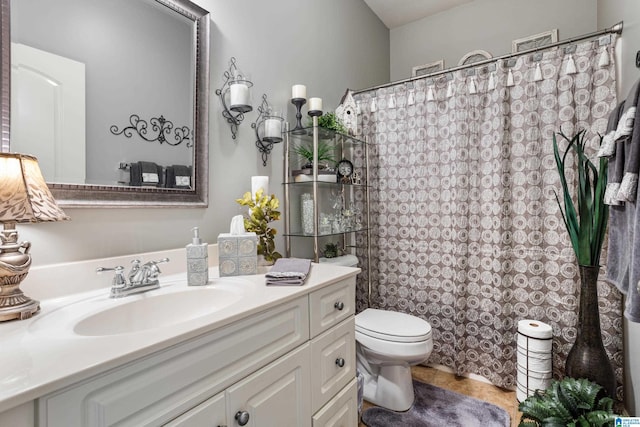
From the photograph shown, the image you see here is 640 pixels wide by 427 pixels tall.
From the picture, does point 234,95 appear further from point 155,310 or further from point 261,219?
point 155,310

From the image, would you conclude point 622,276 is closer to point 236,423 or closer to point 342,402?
point 342,402

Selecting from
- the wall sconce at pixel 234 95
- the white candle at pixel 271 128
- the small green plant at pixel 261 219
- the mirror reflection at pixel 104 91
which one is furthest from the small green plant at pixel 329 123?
the mirror reflection at pixel 104 91

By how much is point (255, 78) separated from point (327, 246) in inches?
44.3

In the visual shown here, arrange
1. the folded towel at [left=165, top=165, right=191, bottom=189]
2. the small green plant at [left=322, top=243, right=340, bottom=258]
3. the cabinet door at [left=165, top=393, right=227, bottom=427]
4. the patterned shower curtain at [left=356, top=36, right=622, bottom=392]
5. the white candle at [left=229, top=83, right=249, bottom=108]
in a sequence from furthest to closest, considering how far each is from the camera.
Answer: the small green plant at [left=322, top=243, right=340, bottom=258] → the patterned shower curtain at [left=356, top=36, right=622, bottom=392] → the white candle at [left=229, top=83, right=249, bottom=108] → the folded towel at [left=165, top=165, right=191, bottom=189] → the cabinet door at [left=165, top=393, right=227, bottom=427]

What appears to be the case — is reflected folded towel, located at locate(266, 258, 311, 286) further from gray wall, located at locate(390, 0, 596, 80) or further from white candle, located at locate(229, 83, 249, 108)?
gray wall, located at locate(390, 0, 596, 80)

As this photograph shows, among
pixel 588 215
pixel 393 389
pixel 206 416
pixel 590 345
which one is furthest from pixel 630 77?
pixel 206 416

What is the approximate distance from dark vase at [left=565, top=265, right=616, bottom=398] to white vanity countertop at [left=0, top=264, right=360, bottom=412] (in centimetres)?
145

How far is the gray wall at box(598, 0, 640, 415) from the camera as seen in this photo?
4.60 ft

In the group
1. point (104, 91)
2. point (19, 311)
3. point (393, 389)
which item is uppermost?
point (104, 91)

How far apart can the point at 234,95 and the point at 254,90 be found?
277 mm

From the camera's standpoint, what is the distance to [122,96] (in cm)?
116

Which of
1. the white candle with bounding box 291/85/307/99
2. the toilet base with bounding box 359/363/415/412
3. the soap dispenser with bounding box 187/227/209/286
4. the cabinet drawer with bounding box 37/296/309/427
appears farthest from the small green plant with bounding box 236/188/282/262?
the toilet base with bounding box 359/363/415/412

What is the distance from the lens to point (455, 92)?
209 cm

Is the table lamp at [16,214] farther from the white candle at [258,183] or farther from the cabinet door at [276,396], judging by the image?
the white candle at [258,183]
